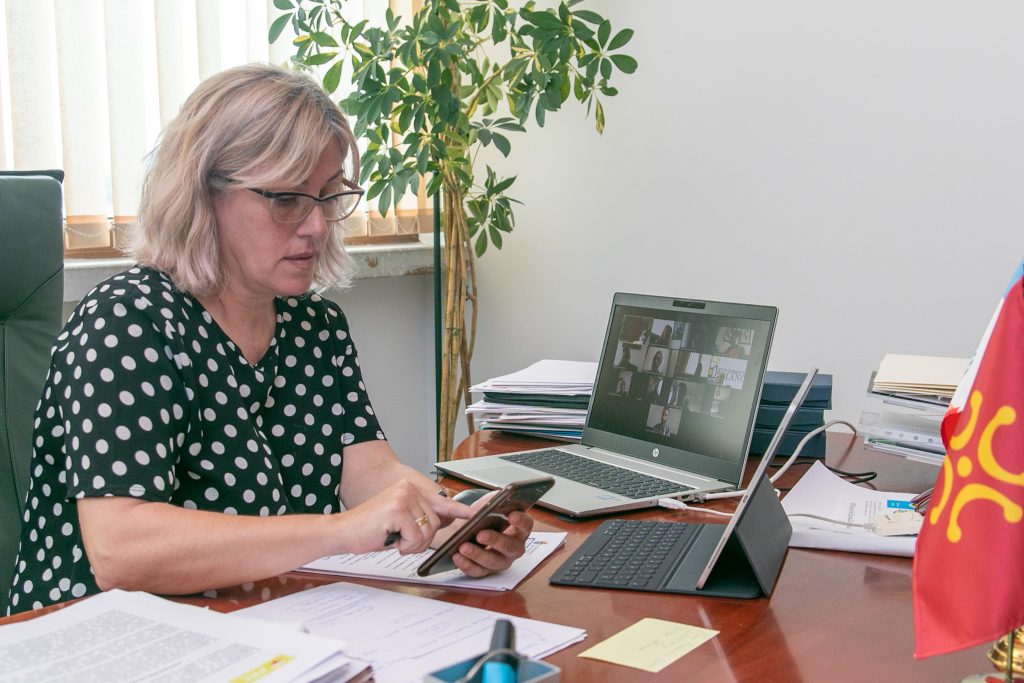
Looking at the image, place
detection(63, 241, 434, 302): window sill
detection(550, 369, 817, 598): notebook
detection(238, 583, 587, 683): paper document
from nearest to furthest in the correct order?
detection(238, 583, 587, 683): paper document < detection(550, 369, 817, 598): notebook < detection(63, 241, 434, 302): window sill

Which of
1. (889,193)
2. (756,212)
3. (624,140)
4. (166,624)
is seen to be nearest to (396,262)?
(624,140)

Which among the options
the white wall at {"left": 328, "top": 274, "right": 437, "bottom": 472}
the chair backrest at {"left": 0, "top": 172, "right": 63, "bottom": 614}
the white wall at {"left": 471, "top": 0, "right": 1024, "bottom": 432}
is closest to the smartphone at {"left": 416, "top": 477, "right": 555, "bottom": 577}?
the chair backrest at {"left": 0, "top": 172, "right": 63, "bottom": 614}

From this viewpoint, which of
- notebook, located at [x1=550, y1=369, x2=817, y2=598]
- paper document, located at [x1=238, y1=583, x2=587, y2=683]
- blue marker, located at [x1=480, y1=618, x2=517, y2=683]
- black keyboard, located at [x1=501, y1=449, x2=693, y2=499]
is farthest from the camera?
black keyboard, located at [x1=501, y1=449, x2=693, y2=499]

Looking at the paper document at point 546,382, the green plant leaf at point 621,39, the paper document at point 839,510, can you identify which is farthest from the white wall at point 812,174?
the paper document at point 839,510

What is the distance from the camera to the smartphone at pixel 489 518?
105 cm

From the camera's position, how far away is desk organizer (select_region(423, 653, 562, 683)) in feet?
2.19

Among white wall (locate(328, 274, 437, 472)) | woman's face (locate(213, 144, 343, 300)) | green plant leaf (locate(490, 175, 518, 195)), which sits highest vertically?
green plant leaf (locate(490, 175, 518, 195))

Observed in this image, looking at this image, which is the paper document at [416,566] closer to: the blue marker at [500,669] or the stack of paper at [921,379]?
the blue marker at [500,669]

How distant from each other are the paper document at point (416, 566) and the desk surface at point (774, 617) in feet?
0.05

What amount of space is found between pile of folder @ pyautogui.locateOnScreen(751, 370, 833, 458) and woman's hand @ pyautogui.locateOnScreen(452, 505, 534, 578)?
2.26 feet

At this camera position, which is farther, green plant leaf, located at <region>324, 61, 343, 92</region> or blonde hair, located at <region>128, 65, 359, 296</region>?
Answer: green plant leaf, located at <region>324, 61, 343, 92</region>

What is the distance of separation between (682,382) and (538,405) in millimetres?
364

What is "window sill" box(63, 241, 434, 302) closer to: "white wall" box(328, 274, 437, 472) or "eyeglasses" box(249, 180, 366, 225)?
"white wall" box(328, 274, 437, 472)

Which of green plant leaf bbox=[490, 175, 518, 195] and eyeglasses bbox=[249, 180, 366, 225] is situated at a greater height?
green plant leaf bbox=[490, 175, 518, 195]
